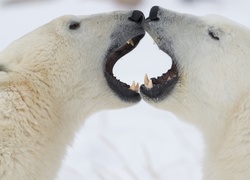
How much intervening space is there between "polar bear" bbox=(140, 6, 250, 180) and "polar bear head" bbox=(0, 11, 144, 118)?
0.60 ft

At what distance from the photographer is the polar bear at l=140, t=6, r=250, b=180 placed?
431cm

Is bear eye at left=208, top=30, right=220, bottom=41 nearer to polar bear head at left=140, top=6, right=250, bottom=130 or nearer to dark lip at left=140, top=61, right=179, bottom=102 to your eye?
polar bear head at left=140, top=6, right=250, bottom=130

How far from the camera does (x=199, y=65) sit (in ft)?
15.3

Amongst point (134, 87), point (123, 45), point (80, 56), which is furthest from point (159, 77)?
point (80, 56)

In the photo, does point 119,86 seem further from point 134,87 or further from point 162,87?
point 162,87

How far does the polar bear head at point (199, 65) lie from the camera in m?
4.47

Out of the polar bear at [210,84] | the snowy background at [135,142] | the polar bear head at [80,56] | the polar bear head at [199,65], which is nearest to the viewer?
the polar bear at [210,84]

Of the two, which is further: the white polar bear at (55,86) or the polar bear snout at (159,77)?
the polar bear snout at (159,77)

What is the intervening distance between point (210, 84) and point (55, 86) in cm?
96

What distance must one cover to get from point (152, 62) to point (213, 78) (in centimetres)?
656

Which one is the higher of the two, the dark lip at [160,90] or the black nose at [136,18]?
the black nose at [136,18]

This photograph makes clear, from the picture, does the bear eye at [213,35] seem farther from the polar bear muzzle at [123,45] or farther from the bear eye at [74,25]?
the bear eye at [74,25]

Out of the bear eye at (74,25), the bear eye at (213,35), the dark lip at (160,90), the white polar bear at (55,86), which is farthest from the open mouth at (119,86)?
the bear eye at (213,35)

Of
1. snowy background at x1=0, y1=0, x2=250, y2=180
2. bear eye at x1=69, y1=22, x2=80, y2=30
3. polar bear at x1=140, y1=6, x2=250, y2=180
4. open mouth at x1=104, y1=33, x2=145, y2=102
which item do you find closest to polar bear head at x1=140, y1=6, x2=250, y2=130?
polar bear at x1=140, y1=6, x2=250, y2=180
